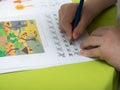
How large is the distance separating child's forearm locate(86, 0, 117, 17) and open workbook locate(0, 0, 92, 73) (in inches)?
3.9

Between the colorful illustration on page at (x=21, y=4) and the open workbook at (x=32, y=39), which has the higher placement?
the colorful illustration on page at (x=21, y=4)

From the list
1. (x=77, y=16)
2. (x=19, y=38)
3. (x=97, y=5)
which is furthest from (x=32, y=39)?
(x=97, y=5)

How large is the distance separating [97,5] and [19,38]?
0.27 m

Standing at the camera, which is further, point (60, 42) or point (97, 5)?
point (97, 5)

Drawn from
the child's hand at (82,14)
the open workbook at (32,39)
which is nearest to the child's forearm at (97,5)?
the child's hand at (82,14)

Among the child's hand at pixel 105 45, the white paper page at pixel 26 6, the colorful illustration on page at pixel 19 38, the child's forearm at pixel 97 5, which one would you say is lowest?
the child's hand at pixel 105 45

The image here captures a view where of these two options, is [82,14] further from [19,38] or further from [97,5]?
[19,38]

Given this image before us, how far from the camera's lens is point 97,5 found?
76 centimetres

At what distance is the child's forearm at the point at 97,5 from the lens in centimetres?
75

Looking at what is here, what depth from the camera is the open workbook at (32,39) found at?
589 mm

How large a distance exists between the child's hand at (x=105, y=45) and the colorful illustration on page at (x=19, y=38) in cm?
12

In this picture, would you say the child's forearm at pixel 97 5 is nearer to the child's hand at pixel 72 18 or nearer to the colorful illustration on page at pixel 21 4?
the child's hand at pixel 72 18

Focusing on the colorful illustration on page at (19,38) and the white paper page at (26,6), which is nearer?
the colorful illustration on page at (19,38)

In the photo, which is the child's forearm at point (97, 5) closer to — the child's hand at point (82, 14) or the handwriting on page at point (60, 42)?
the child's hand at point (82, 14)
